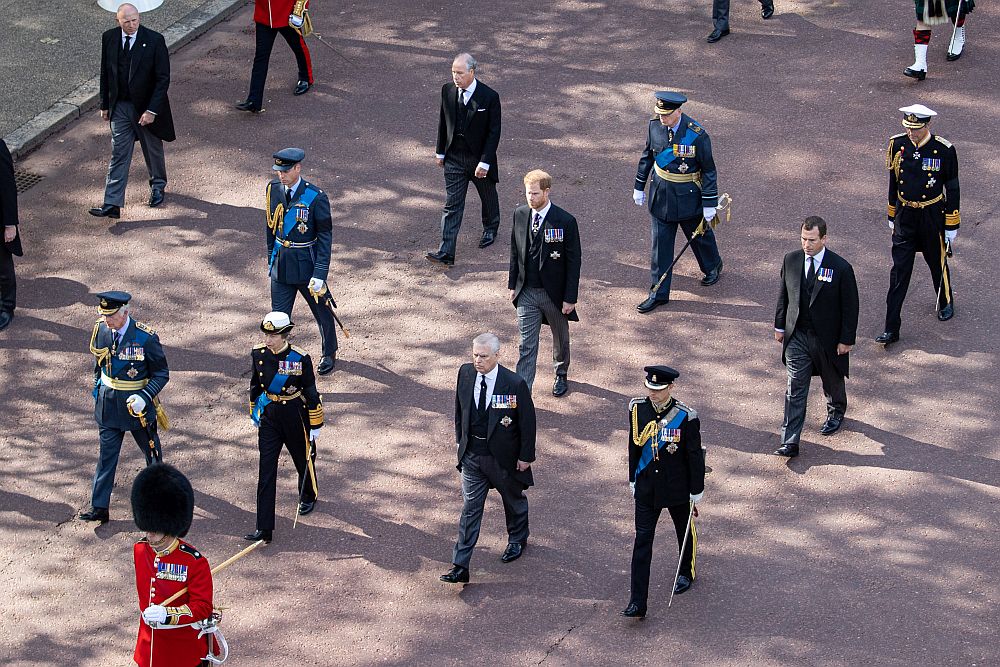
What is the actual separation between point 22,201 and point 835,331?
8.25 meters

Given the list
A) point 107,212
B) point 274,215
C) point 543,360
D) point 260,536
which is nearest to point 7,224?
point 107,212

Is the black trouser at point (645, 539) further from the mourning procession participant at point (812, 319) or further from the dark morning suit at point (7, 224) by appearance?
the dark morning suit at point (7, 224)

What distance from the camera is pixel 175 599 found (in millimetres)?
8281

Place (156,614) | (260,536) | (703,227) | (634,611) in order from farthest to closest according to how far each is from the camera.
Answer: (703,227), (260,536), (634,611), (156,614)

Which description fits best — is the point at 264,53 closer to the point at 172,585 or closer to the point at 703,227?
the point at 703,227

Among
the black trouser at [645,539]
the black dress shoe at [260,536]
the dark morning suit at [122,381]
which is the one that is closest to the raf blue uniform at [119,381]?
the dark morning suit at [122,381]

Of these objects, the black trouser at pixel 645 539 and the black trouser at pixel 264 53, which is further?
the black trouser at pixel 264 53

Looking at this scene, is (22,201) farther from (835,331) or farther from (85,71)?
(835,331)

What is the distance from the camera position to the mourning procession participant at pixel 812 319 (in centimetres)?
1060

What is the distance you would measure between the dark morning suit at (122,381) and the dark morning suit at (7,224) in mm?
2880

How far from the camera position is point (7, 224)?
12.9 metres

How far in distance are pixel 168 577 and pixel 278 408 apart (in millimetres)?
2120

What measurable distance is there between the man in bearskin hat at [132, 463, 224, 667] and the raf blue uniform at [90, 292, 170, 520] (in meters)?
2.20

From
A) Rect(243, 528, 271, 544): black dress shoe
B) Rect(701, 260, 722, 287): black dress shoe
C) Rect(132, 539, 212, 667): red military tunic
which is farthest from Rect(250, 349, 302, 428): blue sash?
Rect(701, 260, 722, 287): black dress shoe
